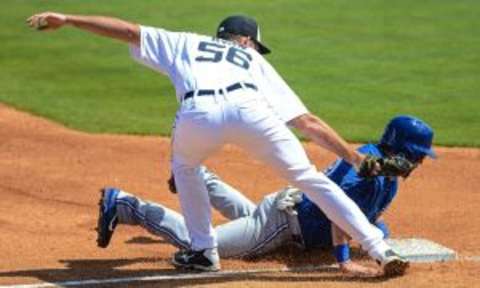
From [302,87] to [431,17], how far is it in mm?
8029

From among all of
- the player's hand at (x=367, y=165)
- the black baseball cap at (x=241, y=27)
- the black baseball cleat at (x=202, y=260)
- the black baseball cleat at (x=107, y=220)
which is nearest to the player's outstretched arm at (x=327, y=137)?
the player's hand at (x=367, y=165)

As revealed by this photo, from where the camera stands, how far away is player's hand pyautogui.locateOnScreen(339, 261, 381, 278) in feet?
20.1

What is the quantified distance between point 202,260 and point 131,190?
2.81 meters

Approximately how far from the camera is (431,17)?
21.6 metres

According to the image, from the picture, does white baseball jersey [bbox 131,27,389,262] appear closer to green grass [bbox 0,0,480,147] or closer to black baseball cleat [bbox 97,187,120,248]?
black baseball cleat [bbox 97,187,120,248]

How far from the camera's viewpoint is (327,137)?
19.3ft

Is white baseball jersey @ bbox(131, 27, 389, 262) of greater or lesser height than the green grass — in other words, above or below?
above

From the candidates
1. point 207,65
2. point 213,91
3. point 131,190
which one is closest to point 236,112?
point 213,91

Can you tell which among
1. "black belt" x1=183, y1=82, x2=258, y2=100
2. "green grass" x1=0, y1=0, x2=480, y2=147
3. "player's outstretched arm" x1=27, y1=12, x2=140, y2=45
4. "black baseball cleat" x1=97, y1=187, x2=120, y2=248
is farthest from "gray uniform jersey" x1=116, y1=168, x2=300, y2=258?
"green grass" x1=0, y1=0, x2=480, y2=147

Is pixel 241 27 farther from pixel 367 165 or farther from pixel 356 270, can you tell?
pixel 356 270

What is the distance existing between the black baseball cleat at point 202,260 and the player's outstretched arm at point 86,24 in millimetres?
1399

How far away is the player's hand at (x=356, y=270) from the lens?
6121 millimetres

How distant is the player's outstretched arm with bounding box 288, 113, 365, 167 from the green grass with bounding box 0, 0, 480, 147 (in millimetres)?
5291

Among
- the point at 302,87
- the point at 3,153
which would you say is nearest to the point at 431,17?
the point at 302,87
